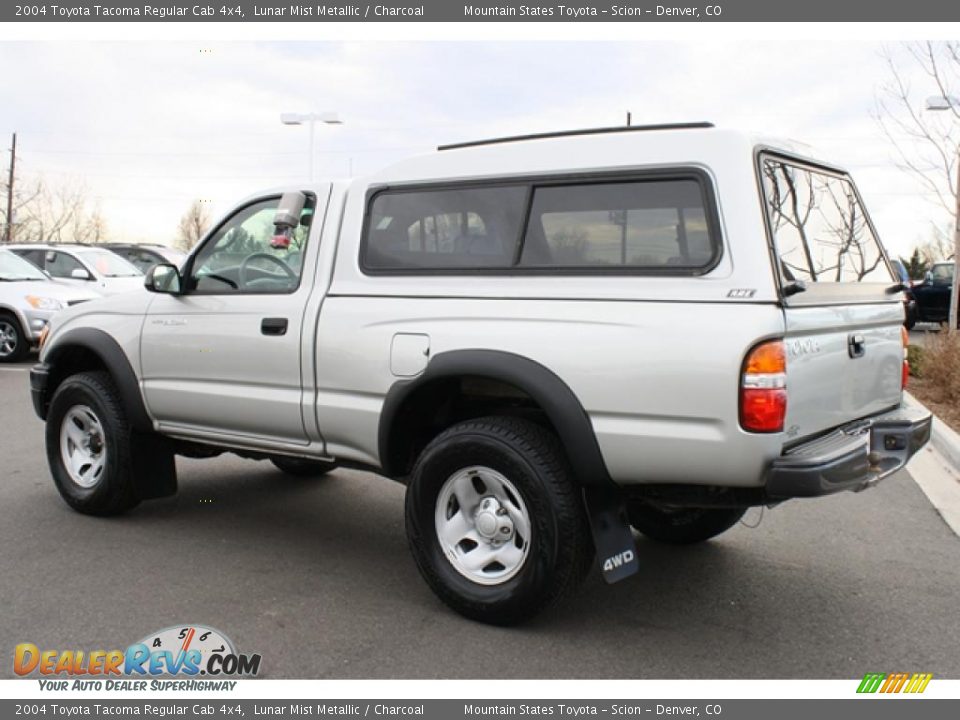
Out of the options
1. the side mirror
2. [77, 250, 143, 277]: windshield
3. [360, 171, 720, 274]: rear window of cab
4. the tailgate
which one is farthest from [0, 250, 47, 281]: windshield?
the tailgate

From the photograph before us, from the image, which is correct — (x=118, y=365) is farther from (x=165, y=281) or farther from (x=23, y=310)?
(x=23, y=310)

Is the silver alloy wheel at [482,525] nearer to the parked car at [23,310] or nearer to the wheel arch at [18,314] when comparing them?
the parked car at [23,310]

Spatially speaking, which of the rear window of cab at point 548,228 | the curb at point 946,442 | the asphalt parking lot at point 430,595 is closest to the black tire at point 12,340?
the asphalt parking lot at point 430,595

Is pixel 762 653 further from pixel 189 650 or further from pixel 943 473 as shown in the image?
pixel 943 473

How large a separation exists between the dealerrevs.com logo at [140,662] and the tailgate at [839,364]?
2.34 m

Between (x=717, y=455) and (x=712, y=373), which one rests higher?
(x=712, y=373)

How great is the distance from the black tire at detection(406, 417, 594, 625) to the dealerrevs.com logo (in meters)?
0.89

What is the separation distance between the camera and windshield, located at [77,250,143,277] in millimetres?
15539

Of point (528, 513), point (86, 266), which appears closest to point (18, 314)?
point (86, 266)

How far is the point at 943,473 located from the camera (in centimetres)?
709

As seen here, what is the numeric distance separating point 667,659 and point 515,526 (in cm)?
81

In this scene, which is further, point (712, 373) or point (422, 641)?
point (422, 641)

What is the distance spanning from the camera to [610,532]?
3.91 metres

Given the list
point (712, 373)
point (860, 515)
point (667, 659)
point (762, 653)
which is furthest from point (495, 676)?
point (860, 515)
